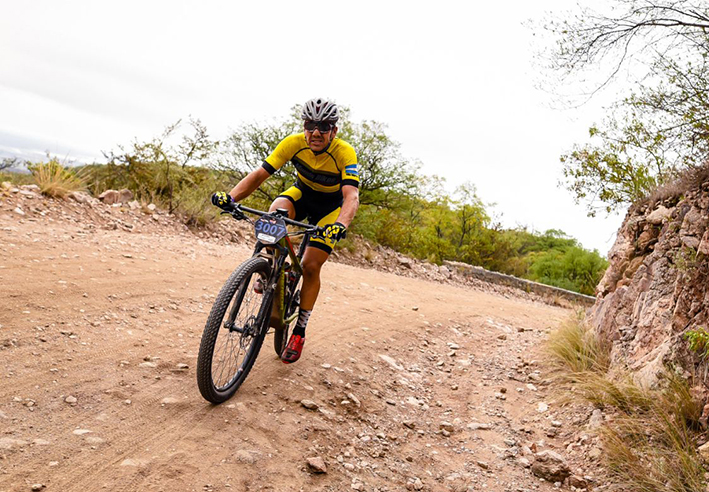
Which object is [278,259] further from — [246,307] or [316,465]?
[316,465]

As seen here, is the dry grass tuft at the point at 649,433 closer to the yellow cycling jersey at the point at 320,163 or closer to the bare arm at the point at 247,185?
the yellow cycling jersey at the point at 320,163

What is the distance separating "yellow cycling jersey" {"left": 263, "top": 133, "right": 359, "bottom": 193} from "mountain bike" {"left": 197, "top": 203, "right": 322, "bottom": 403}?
670 mm

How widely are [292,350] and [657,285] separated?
150 inches

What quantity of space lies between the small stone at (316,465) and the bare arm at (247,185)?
6.91ft

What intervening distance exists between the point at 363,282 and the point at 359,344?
4.51 meters

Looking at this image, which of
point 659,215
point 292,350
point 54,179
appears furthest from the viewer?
point 54,179

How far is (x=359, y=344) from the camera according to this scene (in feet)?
19.4

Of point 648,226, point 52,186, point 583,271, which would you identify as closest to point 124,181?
point 52,186

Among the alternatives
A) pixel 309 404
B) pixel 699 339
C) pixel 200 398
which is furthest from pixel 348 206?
pixel 699 339

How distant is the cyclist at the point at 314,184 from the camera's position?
4.38 m

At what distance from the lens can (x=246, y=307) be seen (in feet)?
12.7

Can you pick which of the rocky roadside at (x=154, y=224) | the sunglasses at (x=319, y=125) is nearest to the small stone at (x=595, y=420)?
the sunglasses at (x=319, y=125)

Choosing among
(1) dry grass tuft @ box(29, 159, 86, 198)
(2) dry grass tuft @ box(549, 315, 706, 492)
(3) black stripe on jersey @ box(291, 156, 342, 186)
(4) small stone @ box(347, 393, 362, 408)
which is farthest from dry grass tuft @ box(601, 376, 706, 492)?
(1) dry grass tuft @ box(29, 159, 86, 198)

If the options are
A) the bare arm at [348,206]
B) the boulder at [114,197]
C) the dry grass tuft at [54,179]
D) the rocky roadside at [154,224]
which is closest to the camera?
the bare arm at [348,206]
